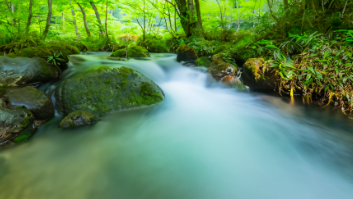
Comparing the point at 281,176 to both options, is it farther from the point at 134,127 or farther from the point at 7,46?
the point at 7,46

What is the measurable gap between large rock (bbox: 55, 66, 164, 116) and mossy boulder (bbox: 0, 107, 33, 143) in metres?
0.67

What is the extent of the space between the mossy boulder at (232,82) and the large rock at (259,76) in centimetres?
28

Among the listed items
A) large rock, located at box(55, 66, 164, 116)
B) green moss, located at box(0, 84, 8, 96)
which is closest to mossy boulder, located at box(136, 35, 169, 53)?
large rock, located at box(55, 66, 164, 116)

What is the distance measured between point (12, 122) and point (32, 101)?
531mm

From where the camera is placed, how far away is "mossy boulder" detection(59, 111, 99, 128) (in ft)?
8.79

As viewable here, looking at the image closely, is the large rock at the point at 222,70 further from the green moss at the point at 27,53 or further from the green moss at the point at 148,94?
the green moss at the point at 27,53

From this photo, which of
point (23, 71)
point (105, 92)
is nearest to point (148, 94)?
point (105, 92)

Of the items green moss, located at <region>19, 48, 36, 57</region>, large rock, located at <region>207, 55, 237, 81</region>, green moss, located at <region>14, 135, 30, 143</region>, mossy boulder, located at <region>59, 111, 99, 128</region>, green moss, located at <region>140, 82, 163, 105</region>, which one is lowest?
green moss, located at <region>14, 135, 30, 143</region>

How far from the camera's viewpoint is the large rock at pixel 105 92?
3098 mm

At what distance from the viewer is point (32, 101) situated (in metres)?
2.68

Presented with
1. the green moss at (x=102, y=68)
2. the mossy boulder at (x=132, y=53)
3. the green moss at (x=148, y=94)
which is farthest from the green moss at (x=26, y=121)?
the mossy boulder at (x=132, y=53)

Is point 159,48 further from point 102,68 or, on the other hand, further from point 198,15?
point 102,68

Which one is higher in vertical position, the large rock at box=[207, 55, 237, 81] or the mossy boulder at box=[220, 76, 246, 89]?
the large rock at box=[207, 55, 237, 81]

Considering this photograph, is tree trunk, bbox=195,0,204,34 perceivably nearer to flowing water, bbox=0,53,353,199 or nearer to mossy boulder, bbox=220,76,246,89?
mossy boulder, bbox=220,76,246,89
